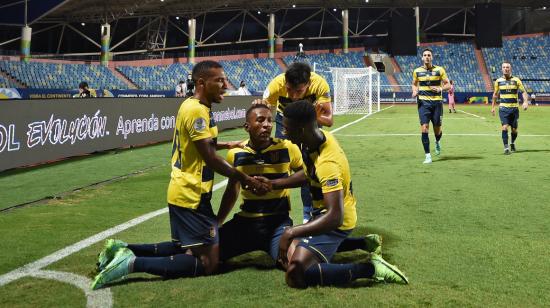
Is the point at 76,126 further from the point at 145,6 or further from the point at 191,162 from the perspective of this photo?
the point at 145,6

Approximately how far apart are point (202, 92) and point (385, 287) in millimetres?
2012

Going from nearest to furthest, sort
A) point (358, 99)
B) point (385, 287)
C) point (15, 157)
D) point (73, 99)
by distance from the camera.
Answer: point (385, 287) < point (15, 157) < point (73, 99) < point (358, 99)

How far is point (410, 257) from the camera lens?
4.17 metres

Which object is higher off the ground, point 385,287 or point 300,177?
point 300,177

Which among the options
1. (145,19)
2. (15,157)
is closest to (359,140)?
(15,157)

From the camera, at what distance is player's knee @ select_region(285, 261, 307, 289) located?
11.3ft

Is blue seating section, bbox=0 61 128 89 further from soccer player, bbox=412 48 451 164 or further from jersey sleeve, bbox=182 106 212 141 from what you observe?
jersey sleeve, bbox=182 106 212 141

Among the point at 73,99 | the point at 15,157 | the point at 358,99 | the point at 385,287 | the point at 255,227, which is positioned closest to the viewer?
the point at 385,287

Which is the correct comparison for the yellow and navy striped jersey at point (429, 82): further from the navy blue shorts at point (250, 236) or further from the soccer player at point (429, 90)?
the navy blue shorts at point (250, 236)

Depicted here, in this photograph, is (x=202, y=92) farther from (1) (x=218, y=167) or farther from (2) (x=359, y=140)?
(2) (x=359, y=140)

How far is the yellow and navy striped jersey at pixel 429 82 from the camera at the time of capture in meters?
10.5

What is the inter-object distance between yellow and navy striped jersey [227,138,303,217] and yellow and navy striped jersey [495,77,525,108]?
915 cm

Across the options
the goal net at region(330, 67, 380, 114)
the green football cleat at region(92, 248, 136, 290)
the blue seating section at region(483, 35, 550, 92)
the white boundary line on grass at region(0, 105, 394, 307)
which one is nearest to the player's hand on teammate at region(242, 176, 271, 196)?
the green football cleat at region(92, 248, 136, 290)

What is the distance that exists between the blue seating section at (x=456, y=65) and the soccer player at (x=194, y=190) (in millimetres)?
52013
